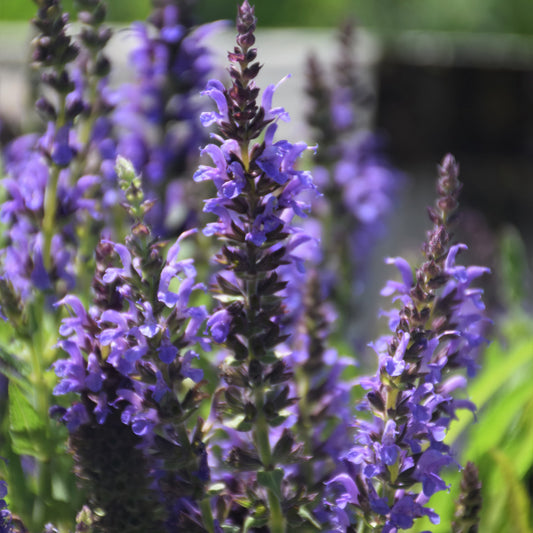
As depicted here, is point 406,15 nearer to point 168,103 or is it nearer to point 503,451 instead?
point 168,103

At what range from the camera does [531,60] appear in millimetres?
3324

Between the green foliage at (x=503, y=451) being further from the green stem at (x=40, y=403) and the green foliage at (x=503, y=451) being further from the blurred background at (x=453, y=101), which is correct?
the blurred background at (x=453, y=101)

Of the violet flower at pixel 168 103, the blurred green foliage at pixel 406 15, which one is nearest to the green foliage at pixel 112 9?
the blurred green foliage at pixel 406 15

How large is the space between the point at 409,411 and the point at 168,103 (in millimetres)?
1012

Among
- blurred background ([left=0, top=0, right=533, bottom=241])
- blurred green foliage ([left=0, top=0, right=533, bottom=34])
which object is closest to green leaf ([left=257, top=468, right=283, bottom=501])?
blurred background ([left=0, top=0, right=533, bottom=241])

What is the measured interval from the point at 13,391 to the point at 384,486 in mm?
412

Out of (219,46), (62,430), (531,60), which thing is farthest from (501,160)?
(62,430)

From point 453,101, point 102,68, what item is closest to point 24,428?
point 102,68

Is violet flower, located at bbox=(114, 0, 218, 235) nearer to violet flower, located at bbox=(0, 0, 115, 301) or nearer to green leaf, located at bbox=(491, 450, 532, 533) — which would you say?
violet flower, located at bbox=(0, 0, 115, 301)

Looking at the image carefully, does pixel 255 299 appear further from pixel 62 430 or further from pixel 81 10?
pixel 81 10

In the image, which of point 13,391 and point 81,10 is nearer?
point 13,391

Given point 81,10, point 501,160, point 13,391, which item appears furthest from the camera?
point 501,160

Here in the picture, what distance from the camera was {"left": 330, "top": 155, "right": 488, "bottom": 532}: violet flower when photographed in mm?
689

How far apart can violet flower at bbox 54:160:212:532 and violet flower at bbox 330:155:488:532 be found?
159mm
